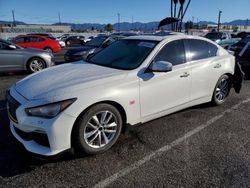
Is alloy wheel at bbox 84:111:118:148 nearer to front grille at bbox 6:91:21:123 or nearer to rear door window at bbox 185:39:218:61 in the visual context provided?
front grille at bbox 6:91:21:123

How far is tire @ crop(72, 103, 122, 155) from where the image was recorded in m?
2.85

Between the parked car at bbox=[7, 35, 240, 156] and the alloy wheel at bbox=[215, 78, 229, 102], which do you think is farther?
the alloy wheel at bbox=[215, 78, 229, 102]

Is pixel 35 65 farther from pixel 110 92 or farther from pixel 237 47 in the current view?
pixel 237 47

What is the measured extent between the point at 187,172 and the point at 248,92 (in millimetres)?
4400

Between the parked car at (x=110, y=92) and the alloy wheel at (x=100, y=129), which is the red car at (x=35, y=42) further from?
the alloy wheel at (x=100, y=129)

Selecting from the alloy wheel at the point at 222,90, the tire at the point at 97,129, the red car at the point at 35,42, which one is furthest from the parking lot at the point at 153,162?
the red car at the point at 35,42

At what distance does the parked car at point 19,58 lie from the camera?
8.28 meters

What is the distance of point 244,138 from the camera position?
360 cm

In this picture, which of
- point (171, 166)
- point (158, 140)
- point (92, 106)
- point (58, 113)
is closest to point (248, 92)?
point (158, 140)

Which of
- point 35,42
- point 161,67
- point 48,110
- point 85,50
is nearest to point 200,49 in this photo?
point 161,67

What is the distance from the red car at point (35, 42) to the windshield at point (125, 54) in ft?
44.0

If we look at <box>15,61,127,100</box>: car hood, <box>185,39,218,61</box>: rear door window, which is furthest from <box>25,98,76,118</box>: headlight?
<box>185,39,218,61</box>: rear door window

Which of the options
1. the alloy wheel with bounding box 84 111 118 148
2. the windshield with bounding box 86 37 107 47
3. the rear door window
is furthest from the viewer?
the windshield with bounding box 86 37 107 47

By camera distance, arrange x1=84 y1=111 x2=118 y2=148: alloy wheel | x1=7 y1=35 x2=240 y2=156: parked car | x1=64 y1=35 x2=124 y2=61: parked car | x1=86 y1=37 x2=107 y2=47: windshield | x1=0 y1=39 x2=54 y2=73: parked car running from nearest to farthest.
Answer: x1=7 y1=35 x2=240 y2=156: parked car < x1=84 y1=111 x2=118 y2=148: alloy wheel < x1=0 y1=39 x2=54 y2=73: parked car < x1=64 y1=35 x2=124 y2=61: parked car < x1=86 y1=37 x2=107 y2=47: windshield
